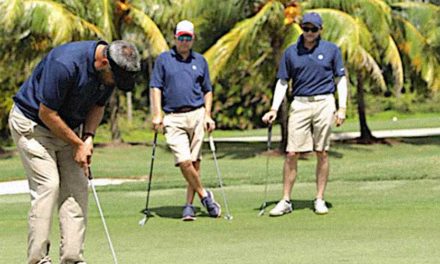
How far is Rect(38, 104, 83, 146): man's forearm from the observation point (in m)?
6.45

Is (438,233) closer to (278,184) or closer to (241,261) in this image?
(241,261)

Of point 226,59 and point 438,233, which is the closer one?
point 438,233

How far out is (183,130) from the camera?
984 cm

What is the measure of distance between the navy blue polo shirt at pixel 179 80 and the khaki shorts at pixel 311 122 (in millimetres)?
987

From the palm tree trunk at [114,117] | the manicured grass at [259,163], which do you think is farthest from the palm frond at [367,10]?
the palm tree trunk at [114,117]

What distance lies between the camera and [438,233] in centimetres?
811

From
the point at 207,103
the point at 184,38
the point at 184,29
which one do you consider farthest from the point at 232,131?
the point at 184,29

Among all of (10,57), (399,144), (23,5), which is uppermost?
(23,5)

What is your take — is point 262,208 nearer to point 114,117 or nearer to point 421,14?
point 114,117

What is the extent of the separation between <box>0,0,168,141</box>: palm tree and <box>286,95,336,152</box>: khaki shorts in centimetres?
1264

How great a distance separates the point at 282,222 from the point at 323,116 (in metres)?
1.26

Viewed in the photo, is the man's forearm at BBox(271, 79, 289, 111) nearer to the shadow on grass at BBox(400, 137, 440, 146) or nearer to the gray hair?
the gray hair

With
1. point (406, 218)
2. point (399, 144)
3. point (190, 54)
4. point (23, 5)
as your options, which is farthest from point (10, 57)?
point (406, 218)

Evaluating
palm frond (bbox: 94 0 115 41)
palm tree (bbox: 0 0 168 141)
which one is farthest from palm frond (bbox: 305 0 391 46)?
palm frond (bbox: 94 0 115 41)
